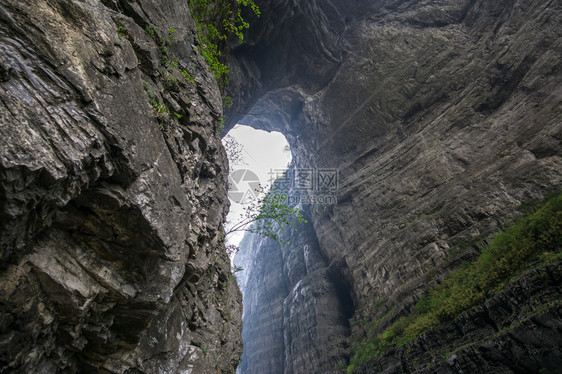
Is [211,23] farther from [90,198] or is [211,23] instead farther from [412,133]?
[412,133]

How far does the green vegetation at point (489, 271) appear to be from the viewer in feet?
27.1

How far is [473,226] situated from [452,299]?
3.59 meters

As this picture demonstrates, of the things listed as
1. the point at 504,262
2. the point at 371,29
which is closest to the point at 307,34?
the point at 371,29

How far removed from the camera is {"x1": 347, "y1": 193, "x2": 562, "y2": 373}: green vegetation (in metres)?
8.26

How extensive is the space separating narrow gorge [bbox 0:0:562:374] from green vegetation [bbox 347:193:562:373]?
0.08 meters

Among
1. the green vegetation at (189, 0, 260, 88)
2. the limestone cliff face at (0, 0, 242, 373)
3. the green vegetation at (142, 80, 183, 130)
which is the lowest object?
the limestone cliff face at (0, 0, 242, 373)

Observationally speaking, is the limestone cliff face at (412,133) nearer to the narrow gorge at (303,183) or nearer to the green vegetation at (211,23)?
the narrow gorge at (303,183)

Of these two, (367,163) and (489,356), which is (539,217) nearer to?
(489,356)

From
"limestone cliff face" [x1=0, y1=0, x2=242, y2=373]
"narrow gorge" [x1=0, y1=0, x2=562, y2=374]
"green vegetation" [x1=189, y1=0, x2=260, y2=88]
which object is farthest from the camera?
"green vegetation" [x1=189, y1=0, x2=260, y2=88]

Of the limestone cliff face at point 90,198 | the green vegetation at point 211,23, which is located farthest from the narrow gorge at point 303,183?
the green vegetation at point 211,23

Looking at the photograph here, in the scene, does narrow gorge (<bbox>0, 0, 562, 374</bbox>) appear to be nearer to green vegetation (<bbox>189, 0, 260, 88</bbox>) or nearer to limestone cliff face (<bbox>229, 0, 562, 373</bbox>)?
limestone cliff face (<bbox>229, 0, 562, 373</bbox>)

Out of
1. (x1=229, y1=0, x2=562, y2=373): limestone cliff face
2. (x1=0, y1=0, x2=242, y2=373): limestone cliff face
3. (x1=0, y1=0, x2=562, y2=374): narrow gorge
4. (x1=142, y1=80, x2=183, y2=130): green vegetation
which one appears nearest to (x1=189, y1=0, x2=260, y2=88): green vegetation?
(x1=0, y1=0, x2=562, y2=374): narrow gorge

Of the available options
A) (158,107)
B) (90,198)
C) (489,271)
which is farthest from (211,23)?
(489,271)

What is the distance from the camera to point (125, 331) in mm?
4477
